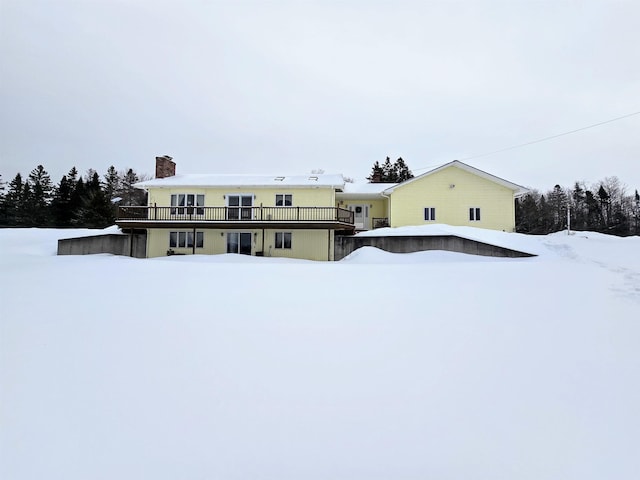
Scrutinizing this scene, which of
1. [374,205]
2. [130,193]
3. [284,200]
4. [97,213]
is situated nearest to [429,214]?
[374,205]

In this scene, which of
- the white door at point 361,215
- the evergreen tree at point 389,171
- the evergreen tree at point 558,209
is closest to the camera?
the white door at point 361,215

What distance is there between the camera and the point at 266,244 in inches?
871

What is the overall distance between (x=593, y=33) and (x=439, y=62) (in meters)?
5.25

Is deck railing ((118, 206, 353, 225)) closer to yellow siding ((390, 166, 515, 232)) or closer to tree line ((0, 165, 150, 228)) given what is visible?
yellow siding ((390, 166, 515, 232))

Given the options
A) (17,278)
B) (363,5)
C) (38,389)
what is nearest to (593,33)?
(363,5)

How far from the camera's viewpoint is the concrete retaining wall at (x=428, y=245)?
687 inches

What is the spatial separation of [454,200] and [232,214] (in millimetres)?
14198

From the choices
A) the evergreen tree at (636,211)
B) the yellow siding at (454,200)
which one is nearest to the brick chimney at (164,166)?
the yellow siding at (454,200)

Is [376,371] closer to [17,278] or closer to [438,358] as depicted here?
[438,358]

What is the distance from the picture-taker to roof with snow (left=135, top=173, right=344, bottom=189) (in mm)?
22500

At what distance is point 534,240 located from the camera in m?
18.5

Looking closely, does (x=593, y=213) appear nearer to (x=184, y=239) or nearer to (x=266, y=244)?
(x=266, y=244)

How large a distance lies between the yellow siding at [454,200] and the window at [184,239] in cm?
1225

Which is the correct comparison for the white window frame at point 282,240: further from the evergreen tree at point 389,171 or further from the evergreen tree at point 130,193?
the evergreen tree at point 389,171
